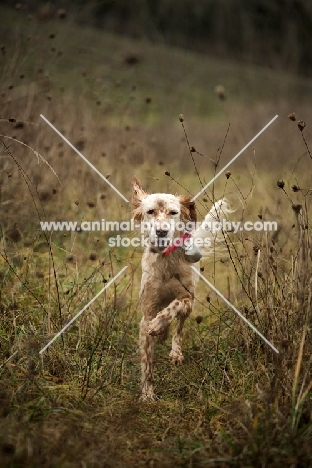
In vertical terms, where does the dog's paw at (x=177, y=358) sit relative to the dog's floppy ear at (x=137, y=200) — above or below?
below

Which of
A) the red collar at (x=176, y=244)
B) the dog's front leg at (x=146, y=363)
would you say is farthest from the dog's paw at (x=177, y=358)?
the red collar at (x=176, y=244)

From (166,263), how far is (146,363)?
69cm

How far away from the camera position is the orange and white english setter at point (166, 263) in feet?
11.7

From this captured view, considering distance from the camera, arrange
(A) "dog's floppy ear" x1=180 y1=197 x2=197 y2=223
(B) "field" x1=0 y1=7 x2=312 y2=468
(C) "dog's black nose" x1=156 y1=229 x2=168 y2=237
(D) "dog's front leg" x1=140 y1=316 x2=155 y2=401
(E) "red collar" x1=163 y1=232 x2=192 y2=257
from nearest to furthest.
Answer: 1. (B) "field" x1=0 y1=7 x2=312 y2=468
2. (D) "dog's front leg" x1=140 y1=316 x2=155 y2=401
3. (C) "dog's black nose" x1=156 y1=229 x2=168 y2=237
4. (E) "red collar" x1=163 y1=232 x2=192 y2=257
5. (A) "dog's floppy ear" x1=180 y1=197 x2=197 y2=223

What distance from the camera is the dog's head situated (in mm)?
3594

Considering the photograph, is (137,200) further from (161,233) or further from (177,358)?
→ (177,358)

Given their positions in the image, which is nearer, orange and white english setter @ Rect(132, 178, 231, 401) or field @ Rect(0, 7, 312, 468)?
field @ Rect(0, 7, 312, 468)

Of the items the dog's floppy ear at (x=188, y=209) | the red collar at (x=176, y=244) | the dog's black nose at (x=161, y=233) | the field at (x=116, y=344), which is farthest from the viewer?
the dog's floppy ear at (x=188, y=209)

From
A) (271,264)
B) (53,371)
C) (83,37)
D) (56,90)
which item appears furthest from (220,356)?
(83,37)

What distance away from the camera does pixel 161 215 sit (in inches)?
146

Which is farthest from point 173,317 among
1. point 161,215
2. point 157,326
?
point 161,215

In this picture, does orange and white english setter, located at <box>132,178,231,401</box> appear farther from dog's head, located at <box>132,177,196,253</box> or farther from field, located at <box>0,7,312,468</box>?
field, located at <box>0,7,312,468</box>

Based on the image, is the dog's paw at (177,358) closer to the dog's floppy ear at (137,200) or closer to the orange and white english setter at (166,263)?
the orange and white english setter at (166,263)

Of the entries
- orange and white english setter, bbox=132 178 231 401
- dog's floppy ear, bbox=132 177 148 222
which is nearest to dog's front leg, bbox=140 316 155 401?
orange and white english setter, bbox=132 178 231 401
